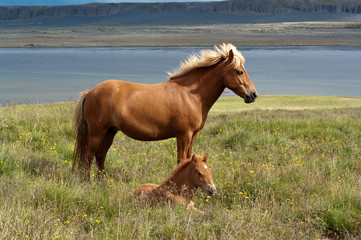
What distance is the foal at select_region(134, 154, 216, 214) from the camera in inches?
194

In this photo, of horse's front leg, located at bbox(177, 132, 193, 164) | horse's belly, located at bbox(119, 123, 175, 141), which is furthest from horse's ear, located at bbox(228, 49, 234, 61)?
horse's belly, located at bbox(119, 123, 175, 141)

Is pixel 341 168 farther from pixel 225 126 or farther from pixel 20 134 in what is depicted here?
pixel 20 134

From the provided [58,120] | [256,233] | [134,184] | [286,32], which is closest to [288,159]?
[134,184]

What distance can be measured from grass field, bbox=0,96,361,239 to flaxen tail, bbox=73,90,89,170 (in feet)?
0.99

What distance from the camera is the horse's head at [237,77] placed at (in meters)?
6.01

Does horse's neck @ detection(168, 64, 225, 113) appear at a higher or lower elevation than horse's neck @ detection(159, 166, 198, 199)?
higher

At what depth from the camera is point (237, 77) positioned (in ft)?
19.8

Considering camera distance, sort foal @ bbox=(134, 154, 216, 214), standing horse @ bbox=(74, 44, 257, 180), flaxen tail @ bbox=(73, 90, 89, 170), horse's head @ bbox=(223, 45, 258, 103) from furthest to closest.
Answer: flaxen tail @ bbox=(73, 90, 89, 170) < horse's head @ bbox=(223, 45, 258, 103) < standing horse @ bbox=(74, 44, 257, 180) < foal @ bbox=(134, 154, 216, 214)

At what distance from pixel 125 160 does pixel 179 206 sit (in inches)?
103

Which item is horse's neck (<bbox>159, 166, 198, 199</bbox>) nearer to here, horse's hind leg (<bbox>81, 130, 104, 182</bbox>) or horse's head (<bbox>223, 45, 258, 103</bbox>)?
horse's hind leg (<bbox>81, 130, 104, 182</bbox>)

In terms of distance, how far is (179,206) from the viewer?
484 centimetres

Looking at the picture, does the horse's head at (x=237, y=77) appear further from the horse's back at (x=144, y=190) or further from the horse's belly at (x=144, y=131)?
the horse's back at (x=144, y=190)

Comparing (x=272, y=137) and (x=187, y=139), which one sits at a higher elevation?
(x=187, y=139)

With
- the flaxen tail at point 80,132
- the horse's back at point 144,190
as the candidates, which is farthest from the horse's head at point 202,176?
the flaxen tail at point 80,132
